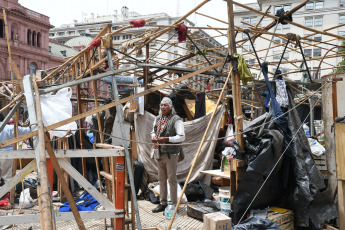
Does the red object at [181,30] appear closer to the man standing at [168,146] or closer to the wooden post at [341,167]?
the man standing at [168,146]

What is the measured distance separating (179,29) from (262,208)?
316 centimetres

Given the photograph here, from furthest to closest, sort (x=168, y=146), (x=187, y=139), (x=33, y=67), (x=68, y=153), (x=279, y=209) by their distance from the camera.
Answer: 1. (x=33, y=67)
2. (x=187, y=139)
3. (x=168, y=146)
4. (x=279, y=209)
5. (x=68, y=153)

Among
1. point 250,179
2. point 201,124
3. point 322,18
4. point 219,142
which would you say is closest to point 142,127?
point 201,124

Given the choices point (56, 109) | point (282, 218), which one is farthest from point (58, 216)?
point (282, 218)

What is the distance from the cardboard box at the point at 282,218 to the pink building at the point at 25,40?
3173 cm

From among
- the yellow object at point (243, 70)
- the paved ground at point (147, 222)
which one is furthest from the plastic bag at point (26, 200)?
the yellow object at point (243, 70)

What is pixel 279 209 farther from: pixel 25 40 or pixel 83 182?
pixel 25 40

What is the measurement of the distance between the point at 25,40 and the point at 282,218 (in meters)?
36.6

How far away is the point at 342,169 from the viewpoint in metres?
4.44

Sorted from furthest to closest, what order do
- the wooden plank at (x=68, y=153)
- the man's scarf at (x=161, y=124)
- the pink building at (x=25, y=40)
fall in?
the pink building at (x=25, y=40), the man's scarf at (x=161, y=124), the wooden plank at (x=68, y=153)

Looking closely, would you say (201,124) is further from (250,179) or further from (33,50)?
(33,50)

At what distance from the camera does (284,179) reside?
466 centimetres

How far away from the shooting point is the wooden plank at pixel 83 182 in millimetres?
3425

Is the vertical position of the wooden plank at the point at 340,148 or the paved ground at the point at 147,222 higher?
the wooden plank at the point at 340,148
